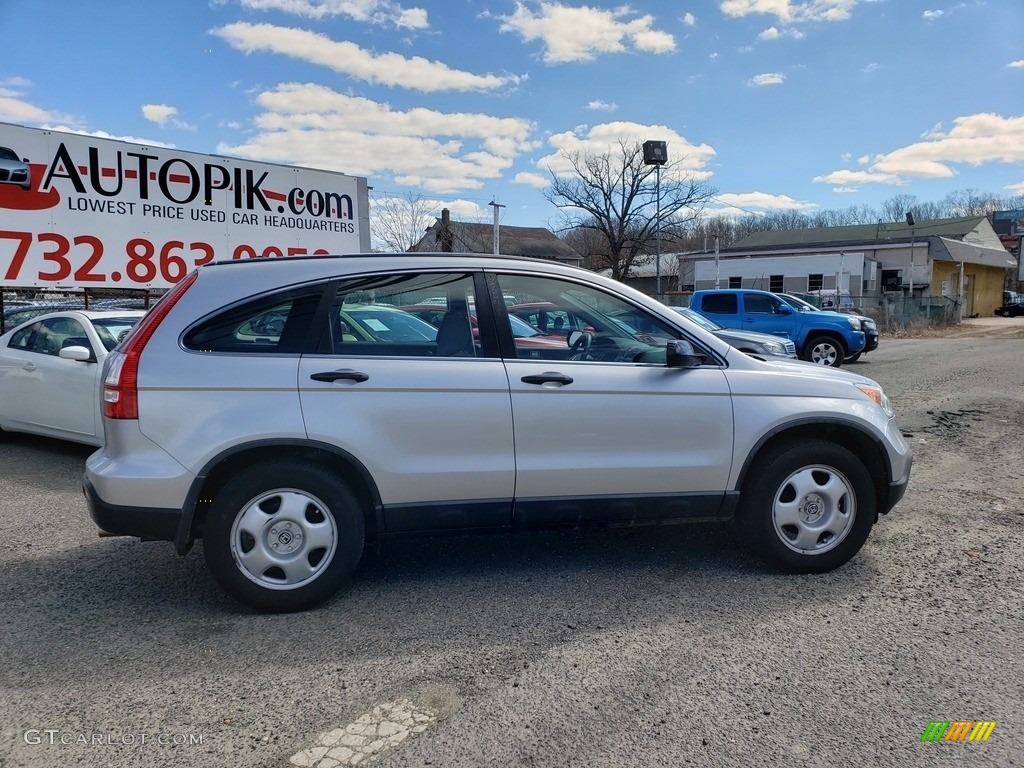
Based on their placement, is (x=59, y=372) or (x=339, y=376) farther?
(x=59, y=372)

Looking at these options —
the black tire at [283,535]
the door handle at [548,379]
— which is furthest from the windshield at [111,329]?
the door handle at [548,379]

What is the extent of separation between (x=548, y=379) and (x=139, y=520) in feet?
6.77

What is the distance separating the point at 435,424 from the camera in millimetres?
3580

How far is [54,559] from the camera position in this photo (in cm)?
441

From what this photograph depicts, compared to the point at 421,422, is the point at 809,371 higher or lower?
higher

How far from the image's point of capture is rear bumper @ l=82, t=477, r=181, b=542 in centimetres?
340

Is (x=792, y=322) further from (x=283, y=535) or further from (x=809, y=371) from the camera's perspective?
(x=283, y=535)

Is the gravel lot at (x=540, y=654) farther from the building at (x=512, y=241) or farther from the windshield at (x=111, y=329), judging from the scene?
the building at (x=512, y=241)

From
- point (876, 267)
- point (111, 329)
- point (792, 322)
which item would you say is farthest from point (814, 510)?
point (876, 267)

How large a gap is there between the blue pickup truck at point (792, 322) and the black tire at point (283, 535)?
1403 centimetres

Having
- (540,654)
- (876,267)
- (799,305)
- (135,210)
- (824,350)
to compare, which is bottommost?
(540,654)

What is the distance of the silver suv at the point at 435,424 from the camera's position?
343cm

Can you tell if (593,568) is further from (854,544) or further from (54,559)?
(54,559)

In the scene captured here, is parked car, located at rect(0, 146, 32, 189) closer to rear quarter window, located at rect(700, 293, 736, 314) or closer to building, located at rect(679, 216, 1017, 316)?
rear quarter window, located at rect(700, 293, 736, 314)
